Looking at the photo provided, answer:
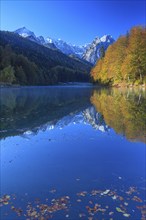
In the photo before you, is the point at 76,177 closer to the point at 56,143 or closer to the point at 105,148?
the point at 105,148

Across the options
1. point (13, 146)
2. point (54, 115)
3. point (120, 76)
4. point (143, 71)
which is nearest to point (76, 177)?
point (13, 146)

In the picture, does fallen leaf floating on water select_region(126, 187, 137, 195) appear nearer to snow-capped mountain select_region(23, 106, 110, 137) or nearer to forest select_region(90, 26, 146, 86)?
snow-capped mountain select_region(23, 106, 110, 137)

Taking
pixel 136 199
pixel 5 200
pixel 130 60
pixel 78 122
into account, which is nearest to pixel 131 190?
pixel 136 199

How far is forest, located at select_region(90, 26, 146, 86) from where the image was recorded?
7181 centimetres

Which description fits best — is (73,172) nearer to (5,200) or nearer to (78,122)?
(5,200)

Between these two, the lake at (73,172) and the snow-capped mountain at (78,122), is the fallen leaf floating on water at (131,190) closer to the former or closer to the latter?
the lake at (73,172)

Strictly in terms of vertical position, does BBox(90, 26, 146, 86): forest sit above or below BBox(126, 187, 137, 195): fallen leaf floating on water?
above

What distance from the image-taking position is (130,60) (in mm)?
72812

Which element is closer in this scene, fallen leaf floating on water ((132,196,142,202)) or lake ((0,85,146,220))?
lake ((0,85,146,220))

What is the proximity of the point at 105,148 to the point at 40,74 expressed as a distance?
12010cm

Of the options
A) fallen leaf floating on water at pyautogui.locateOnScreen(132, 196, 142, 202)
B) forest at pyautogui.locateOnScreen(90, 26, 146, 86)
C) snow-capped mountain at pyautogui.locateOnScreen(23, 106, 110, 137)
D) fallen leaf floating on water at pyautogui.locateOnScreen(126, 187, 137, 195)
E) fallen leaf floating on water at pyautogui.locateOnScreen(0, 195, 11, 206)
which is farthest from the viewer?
forest at pyautogui.locateOnScreen(90, 26, 146, 86)

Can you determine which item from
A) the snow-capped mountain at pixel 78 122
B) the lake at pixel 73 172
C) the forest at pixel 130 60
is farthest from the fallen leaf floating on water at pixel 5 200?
the forest at pixel 130 60

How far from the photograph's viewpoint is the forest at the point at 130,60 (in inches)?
2827

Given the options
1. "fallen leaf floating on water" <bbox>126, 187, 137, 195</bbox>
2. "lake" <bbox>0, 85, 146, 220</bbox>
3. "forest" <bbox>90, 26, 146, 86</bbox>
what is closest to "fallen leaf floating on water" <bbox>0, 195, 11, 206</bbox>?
"lake" <bbox>0, 85, 146, 220</bbox>
